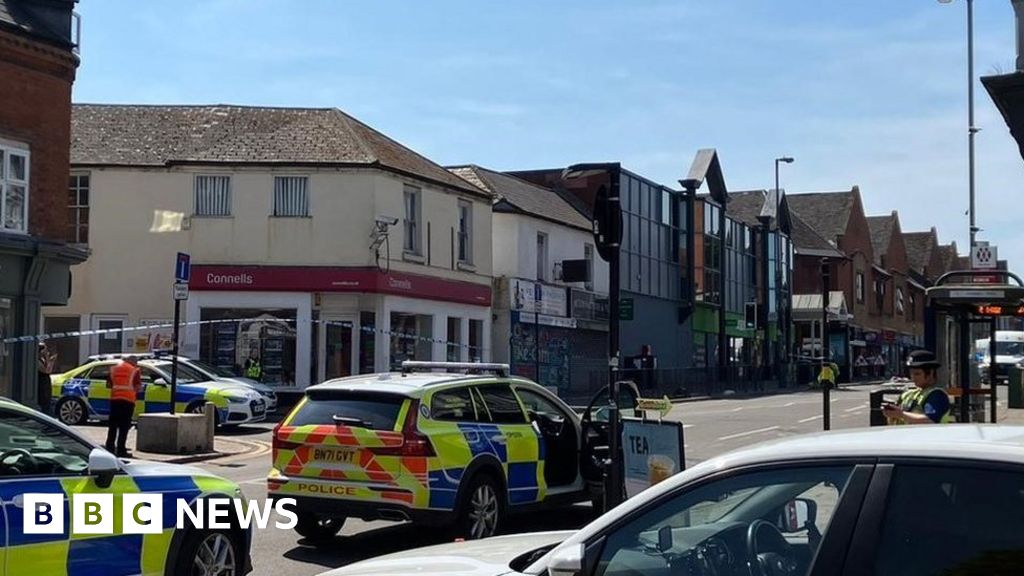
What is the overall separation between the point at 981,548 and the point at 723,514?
855mm

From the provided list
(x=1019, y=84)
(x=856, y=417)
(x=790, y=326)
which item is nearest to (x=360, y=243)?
(x=856, y=417)

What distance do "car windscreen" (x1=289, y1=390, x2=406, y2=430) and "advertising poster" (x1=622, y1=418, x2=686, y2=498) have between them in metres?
2.00

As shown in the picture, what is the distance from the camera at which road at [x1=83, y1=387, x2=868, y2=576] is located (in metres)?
9.96

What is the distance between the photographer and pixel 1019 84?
13.1m

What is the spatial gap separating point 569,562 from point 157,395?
20603 mm

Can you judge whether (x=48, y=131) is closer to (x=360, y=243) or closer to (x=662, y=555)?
(x=360, y=243)

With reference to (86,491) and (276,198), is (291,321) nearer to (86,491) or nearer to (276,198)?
(276,198)

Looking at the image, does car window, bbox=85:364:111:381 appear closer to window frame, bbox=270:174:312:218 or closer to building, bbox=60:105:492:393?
building, bbox=60:105:492:393

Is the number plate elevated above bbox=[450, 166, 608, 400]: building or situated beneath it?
situated beneath

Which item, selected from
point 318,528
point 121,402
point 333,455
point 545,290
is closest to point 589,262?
point 545,290

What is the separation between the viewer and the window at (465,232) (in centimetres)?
3669

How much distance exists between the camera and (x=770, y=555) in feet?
12.9

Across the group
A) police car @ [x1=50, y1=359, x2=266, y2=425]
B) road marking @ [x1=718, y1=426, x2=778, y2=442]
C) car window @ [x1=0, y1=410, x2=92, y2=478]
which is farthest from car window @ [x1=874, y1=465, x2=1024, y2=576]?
police car @ [x1=50, y1=359, x2=266, y2=425]

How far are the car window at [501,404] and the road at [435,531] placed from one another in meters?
1.18
